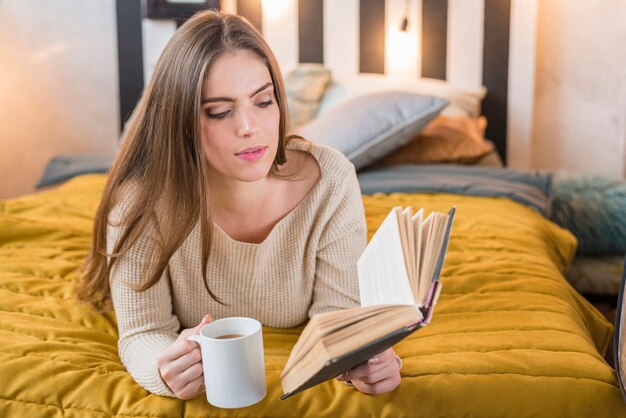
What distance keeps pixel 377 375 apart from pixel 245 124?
0.41 m

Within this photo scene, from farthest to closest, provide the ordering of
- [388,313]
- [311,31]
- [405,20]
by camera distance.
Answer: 1. [311,31]
2. [405,20]
3. [388,313]

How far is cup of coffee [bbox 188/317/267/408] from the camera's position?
0.85m

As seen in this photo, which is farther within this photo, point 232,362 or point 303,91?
point 303,91

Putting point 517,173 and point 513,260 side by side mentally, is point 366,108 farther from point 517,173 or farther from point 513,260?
point 513,260

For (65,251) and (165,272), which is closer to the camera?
(165,272)

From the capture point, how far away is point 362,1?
3.15m

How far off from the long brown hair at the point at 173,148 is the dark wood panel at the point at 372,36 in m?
2.06

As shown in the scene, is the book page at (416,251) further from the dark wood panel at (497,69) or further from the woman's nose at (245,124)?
the dark wood panel at (497,69)

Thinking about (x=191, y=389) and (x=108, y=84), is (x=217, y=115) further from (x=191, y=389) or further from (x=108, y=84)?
(x=108, y=84)

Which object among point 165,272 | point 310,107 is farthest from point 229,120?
point 310,107

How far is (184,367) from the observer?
912 mm

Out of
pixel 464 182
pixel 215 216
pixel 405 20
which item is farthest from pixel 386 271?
pixel 405 20

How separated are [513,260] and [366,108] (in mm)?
999

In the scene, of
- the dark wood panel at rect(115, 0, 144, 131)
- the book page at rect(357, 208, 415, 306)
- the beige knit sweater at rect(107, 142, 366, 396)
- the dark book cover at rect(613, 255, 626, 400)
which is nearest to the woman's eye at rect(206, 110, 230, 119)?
the beige knit sweater at rect(107, 142, 366, 396)
